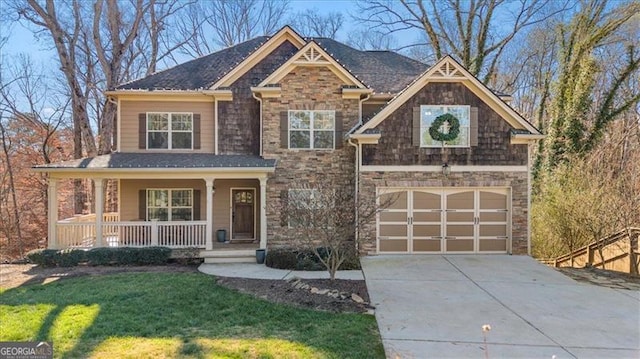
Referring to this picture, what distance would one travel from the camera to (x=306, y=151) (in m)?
12.8

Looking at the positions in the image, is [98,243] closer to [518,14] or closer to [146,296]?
[146,296]

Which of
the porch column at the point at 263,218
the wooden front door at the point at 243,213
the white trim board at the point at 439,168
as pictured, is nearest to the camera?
the porch column at the point at 263,218

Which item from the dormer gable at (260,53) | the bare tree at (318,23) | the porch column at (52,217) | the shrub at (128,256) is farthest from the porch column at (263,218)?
the bare tree at (318,23)

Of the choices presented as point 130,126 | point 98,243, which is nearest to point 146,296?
point 98,243

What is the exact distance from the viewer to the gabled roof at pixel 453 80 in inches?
468

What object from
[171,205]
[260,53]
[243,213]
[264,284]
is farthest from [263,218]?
[260,53]

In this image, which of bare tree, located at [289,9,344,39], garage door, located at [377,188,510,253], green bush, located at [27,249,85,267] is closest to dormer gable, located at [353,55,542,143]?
garage door, located at [377,188,510,253]

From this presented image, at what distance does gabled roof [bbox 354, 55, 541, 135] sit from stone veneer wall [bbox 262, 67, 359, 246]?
4.70ft

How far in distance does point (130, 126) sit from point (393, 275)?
10672 millimetres

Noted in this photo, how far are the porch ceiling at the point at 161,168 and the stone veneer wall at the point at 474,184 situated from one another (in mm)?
3754

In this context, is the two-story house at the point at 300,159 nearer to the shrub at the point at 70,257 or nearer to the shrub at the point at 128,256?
the shrub at the point at 128,256

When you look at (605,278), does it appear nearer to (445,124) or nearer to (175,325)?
(445,124)

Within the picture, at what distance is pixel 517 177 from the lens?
1219 cm

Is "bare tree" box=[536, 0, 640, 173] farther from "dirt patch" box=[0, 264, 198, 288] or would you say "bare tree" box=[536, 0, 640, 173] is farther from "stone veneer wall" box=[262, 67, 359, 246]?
"dirt patch" box=[0, 264, 198, 288]
